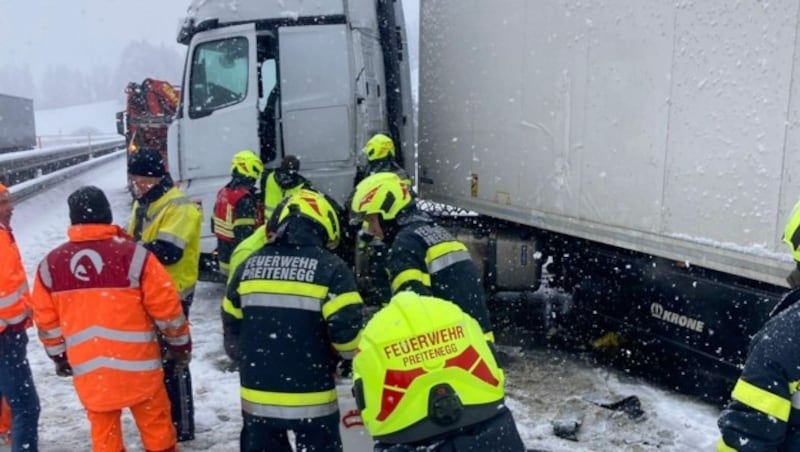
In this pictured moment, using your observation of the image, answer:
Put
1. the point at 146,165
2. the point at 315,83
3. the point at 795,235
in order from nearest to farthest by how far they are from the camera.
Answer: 1. the point at 795,235
2. the point at 146,165
3. the point at 315,83

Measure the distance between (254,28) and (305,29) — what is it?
0.53m

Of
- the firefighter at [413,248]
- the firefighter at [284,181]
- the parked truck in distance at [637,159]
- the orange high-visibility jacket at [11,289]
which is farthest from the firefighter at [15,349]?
the parked truck in distance at [637,159]

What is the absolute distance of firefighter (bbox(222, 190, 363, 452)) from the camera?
121 inches

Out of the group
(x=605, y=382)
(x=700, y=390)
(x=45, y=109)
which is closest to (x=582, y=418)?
(x=605, y=382)

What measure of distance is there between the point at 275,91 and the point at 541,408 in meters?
4.37

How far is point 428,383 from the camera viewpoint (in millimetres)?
1623

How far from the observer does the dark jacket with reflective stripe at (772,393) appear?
2.06 metres

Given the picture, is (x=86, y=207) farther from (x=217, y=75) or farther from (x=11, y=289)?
(x=217, y=75)

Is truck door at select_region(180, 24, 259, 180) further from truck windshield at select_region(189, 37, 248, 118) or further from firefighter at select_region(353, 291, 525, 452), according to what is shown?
firefighter at select_region(353, 291, 525, 452)

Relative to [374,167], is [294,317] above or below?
below

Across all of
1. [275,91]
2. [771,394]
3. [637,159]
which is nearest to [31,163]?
[275,91]

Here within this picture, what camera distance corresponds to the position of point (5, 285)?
3.88 metres

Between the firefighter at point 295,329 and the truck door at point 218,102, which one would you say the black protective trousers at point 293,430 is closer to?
the firefighter at point 295,329

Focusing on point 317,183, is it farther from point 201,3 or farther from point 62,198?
point 62,198
